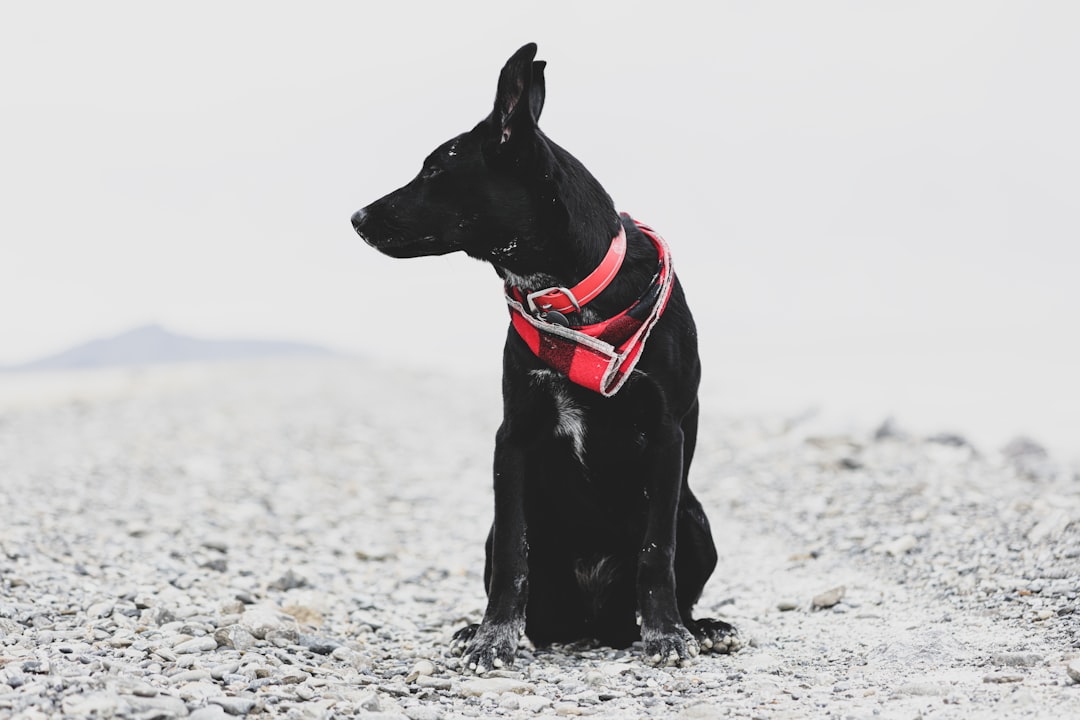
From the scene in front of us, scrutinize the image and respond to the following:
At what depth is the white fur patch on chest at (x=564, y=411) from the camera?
184 inches

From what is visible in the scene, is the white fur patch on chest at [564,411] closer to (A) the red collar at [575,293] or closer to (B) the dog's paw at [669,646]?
(A) the red collar at [575,293]

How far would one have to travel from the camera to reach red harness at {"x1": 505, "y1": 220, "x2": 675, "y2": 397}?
4523mm

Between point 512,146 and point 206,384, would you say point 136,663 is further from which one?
point 206,384

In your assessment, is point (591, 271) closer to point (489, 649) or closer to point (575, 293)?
point (575, 293)

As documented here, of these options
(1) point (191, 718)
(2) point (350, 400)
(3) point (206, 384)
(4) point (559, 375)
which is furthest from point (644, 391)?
(3) point (206, 384)

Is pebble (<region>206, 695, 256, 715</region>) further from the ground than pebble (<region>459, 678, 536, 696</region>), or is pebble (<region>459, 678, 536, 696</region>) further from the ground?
pebble (<region>206, 695, 256, 715</region>)

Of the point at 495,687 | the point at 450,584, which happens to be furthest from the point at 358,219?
the point at 450,584

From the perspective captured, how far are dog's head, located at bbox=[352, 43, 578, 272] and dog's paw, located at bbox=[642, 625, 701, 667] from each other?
5.72 feet

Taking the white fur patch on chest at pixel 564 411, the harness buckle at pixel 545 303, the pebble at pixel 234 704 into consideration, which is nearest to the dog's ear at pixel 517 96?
the harness buckle at pixel 545 303

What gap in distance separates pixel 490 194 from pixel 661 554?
1797 millimetres

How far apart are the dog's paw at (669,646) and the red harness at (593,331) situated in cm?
113

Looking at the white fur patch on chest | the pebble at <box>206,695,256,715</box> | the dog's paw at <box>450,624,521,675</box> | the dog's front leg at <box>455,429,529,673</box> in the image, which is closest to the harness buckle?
the white fur patch on chest

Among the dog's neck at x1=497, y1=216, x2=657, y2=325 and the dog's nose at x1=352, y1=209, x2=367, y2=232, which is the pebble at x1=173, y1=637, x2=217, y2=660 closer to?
the dog's nose at x1=352, y1=209, x2=367, y2=232

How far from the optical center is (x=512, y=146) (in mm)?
4461
